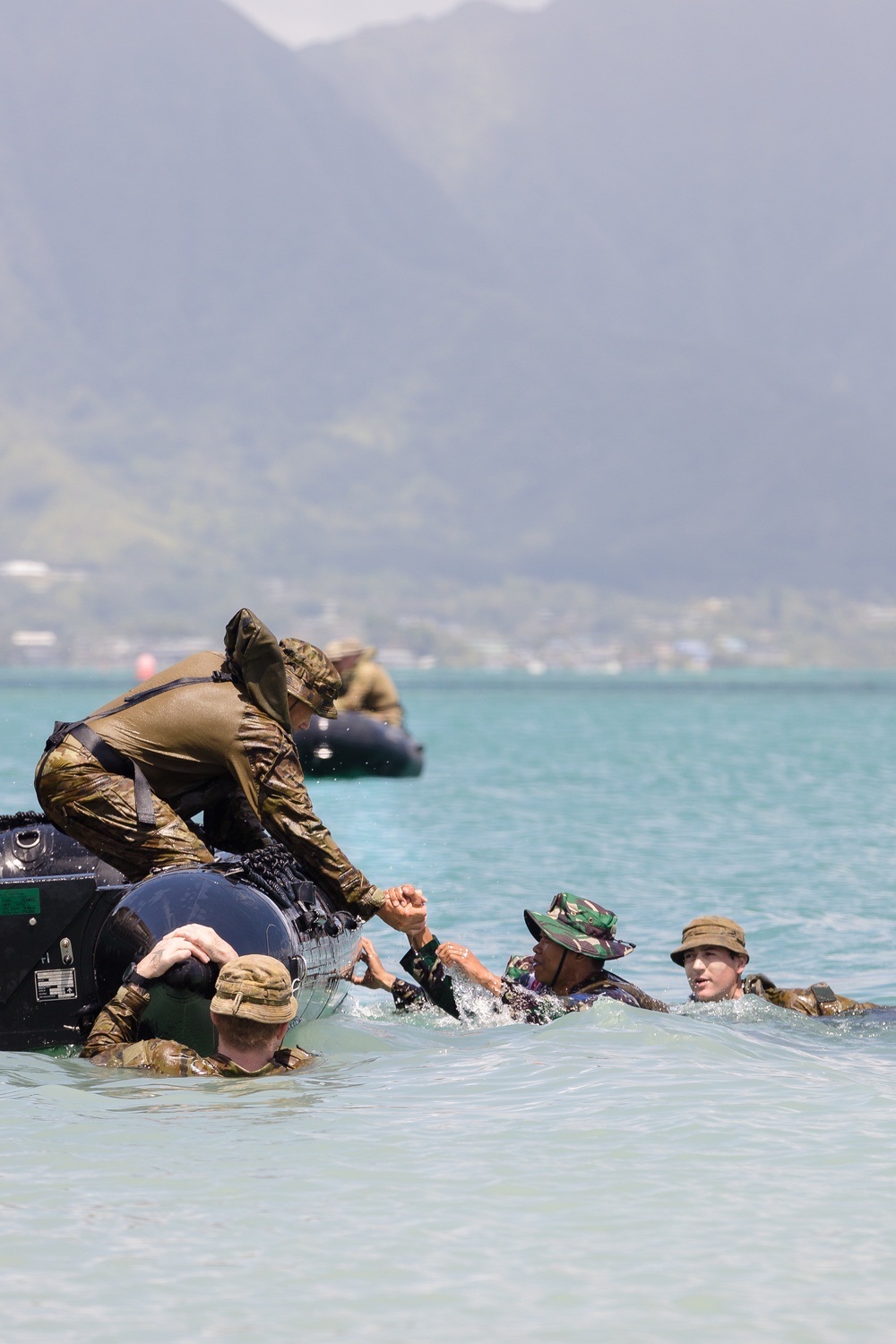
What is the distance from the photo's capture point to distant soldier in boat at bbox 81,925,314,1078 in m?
7.37

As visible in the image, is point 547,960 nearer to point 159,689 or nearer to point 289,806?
point 289,806

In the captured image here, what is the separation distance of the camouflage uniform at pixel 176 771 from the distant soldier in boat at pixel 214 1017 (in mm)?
759

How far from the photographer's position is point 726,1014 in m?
9.86

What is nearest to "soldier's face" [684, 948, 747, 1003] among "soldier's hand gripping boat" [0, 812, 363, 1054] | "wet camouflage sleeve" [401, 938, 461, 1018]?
"wet camouflage sleeve" [401, 938, 461, 1018]

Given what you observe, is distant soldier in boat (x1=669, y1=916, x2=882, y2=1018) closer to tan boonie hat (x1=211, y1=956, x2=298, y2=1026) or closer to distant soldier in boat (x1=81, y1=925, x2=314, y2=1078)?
distant soldier in boat (x1=81, y1=925, x2=314, y2=1078)

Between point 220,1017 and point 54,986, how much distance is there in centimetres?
110

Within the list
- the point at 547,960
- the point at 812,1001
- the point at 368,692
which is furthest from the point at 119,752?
the point at 368,692

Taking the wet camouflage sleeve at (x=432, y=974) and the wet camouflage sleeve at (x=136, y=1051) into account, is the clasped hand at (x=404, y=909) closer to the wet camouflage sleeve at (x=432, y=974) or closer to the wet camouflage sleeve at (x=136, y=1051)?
the wet camouflage sleeve at (x=432, y=974)

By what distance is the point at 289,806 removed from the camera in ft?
27.7

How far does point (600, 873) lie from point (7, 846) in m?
11.4

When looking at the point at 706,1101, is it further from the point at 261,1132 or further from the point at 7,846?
the point at 7,846

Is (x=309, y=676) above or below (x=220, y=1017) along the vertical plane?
above

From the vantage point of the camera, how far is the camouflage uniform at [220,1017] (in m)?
7.36

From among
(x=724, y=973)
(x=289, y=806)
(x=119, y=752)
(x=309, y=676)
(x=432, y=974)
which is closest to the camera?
(x=119, y=752)
